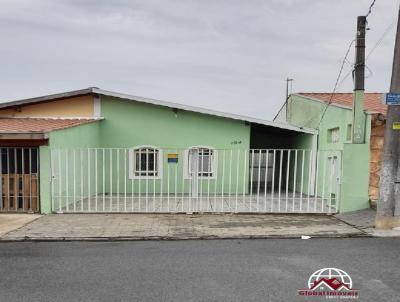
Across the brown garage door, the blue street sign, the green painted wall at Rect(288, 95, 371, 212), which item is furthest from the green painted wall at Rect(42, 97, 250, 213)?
the blue street sign

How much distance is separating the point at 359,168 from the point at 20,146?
29.0ft

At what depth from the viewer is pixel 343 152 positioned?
30.9ft

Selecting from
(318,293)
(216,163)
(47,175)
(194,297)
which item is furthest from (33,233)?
(216,163)

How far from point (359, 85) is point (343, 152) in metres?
1.78

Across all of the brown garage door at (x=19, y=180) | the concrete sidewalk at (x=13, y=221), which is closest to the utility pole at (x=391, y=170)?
the concrete sidewalk at (x=13, y=221)

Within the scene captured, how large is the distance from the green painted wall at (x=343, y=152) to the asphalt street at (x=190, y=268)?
2.54 m

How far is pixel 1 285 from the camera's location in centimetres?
473

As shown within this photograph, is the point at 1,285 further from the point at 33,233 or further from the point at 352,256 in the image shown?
the point at 352,256

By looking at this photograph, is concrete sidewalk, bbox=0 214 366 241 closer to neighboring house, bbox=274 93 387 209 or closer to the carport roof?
neighboring house, bbox=274 93 387 209

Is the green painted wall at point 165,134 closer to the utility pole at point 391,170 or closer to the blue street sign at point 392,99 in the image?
the utility pole at point 391,170

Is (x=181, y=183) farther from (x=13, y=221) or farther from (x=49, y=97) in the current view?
(x=13, y=221)

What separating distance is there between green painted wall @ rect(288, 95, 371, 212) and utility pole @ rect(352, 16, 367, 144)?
0.63 feet

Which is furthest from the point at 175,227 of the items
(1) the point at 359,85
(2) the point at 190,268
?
(1) the point at 359,85

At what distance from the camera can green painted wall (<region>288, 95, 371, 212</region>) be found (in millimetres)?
9477
